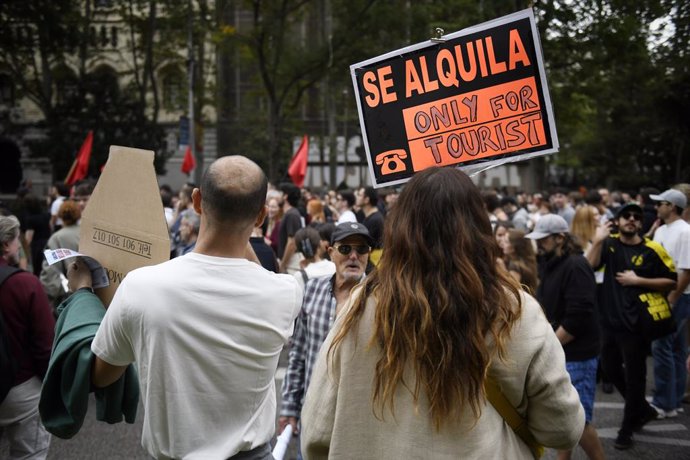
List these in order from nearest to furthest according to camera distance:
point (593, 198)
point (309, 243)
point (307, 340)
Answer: point (307, 340)
point (309, 243)
point (593, 198)

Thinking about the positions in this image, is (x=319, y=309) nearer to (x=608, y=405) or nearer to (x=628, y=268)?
(x=628, y=268)

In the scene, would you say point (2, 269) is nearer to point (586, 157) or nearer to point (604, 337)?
point (604, 337)

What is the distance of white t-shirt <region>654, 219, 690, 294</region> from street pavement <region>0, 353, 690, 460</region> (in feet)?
4.66

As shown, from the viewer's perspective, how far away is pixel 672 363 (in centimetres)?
702

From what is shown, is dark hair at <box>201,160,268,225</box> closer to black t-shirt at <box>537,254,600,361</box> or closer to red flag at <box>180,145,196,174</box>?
black t-shirt at <box>537,254,600,361</box>

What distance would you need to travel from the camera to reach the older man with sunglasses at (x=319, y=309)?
14.6ft

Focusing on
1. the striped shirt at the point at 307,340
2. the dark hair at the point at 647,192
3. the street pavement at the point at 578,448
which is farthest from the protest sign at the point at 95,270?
the dark hair at the point at 647,192

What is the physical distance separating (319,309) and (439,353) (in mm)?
2371

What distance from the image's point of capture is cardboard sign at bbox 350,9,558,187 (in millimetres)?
3893

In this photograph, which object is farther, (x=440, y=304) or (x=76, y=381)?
(x=76, y=381)

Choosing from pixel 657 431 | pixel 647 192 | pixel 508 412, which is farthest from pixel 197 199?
pixel 647 192

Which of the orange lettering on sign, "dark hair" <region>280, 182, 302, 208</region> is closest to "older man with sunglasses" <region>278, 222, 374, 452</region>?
the orange lettering on sign

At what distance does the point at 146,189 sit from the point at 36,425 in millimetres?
2129

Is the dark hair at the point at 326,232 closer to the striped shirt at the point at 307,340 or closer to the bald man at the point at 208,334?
the striped shirt at the point at 307,340
